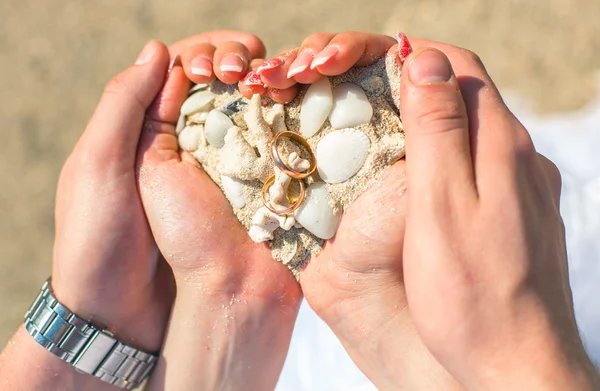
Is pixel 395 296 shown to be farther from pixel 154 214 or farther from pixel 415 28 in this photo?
pixel 415 28

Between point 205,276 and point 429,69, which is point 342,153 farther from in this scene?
point 205,276

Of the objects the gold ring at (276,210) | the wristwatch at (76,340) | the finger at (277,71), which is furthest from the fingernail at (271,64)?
the wristwatch at (76,340)

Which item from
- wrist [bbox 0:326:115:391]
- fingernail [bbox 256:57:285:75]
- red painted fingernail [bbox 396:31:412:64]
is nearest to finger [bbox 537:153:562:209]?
red painted fingernail [bbox 396:31:412:64]

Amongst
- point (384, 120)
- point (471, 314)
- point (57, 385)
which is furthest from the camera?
point (57, 385)

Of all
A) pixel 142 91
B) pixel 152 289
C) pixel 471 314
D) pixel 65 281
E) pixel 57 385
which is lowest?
pixel 57 385

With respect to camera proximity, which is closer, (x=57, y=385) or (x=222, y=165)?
(x=222, y=165)

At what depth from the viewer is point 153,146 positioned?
1390 millimetres

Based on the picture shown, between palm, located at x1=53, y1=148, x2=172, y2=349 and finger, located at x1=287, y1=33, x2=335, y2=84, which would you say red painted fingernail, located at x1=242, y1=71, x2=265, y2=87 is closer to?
finger, located at x1=287, y1=33, x2=335, y2=84

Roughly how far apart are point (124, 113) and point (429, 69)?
739 millimetres

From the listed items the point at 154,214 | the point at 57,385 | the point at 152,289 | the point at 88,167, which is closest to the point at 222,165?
the point at 154,214

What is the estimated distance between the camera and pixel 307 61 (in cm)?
114

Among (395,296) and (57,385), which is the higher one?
(395,296)

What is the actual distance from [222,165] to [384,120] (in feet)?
1.22

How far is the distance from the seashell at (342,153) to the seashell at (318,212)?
0.04m
